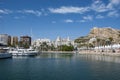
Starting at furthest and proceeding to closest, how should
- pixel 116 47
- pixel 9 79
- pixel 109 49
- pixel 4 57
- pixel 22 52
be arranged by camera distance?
1. pixel 109 49
2. pixel 116 47
3. pixel 22 52
4. pixel 4 57
5. pixel 9 79

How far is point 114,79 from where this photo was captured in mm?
41219

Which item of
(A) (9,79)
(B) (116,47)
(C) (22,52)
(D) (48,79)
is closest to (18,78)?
(A) (9,79)

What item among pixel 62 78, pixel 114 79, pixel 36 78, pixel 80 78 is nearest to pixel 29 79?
pixel 36 78

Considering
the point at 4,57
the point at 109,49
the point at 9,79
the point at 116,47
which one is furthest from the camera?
the point at 109,49

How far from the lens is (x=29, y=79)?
4138 cm

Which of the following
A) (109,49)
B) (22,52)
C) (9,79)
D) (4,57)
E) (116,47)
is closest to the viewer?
(9,79)

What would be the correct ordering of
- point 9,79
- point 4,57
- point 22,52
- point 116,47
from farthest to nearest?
1. point 116,47
2. point 22,52
3. point 4,57
4. point 9,79

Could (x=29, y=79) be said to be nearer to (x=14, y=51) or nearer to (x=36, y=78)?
(x=36, y=78)

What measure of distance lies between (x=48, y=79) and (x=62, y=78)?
99.6 inches

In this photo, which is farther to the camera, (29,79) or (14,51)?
(14,51)

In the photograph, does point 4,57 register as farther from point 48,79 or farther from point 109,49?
point 109,49

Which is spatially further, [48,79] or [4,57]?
[4,57]

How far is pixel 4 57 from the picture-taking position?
96.8m

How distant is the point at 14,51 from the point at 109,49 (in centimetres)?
7366
